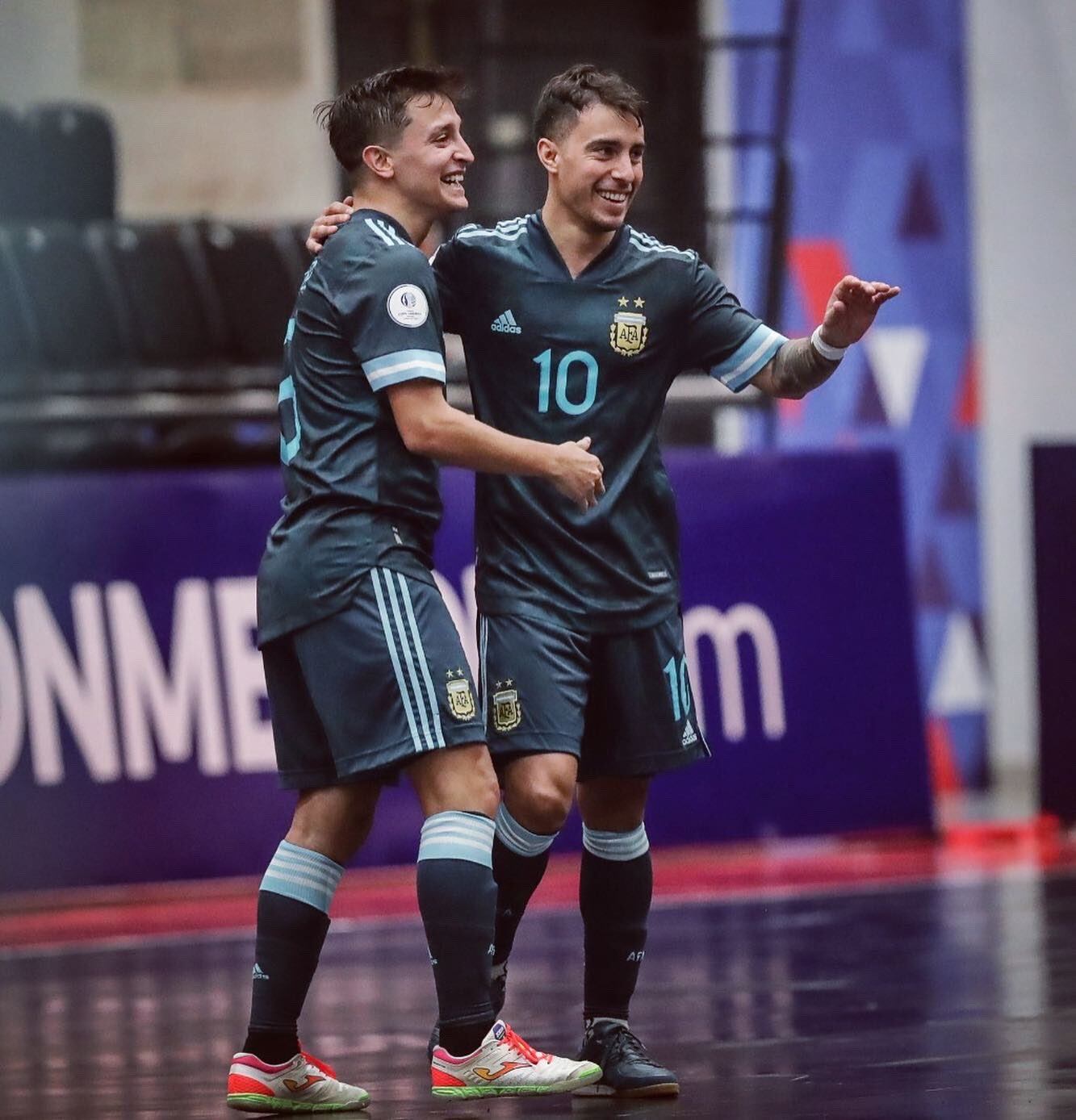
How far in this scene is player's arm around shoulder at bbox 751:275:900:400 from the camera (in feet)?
12.6

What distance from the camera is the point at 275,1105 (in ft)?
12.0

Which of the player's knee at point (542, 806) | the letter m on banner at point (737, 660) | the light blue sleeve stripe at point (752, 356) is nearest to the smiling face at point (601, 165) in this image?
the light blue sleeve stripe at point (752, 356)

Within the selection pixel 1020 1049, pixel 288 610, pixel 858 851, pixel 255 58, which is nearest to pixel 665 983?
pixel 1020 1049

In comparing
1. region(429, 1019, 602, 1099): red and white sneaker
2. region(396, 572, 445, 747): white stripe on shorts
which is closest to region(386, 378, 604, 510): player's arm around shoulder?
region(396, 572, 445, 747): white stripe on shorts

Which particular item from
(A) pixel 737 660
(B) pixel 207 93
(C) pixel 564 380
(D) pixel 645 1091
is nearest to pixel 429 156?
(C) pixel 564 380

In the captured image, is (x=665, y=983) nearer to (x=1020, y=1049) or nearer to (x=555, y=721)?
(x=1020, y=1049)

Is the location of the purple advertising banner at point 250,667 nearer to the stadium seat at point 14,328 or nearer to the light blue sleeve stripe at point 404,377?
the stadium seat at point 14,328

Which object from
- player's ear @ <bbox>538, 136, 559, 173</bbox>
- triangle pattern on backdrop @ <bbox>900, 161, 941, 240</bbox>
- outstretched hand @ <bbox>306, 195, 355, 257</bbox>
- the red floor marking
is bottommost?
the red floor marking

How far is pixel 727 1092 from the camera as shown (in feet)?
12.2

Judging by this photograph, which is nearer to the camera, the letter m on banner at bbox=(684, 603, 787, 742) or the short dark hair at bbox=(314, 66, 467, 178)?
the short dark hair at bbox=(314, 66, 467, 178)

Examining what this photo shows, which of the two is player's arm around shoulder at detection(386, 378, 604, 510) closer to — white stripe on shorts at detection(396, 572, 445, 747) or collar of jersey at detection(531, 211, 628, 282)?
white stripe on shorts at detection(396, 572, 445, 747)

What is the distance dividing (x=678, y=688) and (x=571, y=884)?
3428mm

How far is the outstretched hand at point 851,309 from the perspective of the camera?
382 cm

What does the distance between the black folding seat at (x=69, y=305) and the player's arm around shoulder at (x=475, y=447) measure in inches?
261
